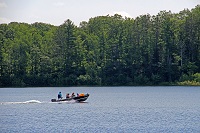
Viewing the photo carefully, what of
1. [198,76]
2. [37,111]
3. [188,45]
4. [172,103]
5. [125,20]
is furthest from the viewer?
[125,20]

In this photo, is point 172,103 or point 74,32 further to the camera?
point 74,32

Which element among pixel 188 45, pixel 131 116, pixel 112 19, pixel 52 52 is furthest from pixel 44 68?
pixel 131 116

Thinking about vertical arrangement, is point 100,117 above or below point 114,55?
below

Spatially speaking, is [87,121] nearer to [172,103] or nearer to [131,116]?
[131,116]

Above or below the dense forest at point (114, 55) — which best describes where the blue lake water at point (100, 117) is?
below

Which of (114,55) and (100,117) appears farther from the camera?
(114,55)

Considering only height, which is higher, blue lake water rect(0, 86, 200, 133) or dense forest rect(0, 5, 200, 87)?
dense forest rect(0, 5, 200, 87)

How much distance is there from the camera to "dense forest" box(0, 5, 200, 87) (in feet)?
427

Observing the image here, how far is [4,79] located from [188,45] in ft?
160

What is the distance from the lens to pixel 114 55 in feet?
447

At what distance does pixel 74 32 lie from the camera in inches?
5517

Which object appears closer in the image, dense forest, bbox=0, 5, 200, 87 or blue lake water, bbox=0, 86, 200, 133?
blue lake water, bbox=0, 86, 200, 133

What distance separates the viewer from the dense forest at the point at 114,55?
130 m

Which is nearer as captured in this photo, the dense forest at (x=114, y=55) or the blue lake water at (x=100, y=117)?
the blue lake water at (x=100, y=117)
